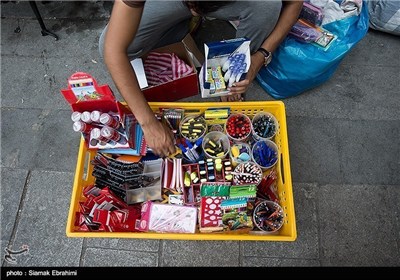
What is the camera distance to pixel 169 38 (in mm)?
2006

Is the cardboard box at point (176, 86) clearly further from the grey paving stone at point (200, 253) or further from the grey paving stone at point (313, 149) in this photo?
the grey paving stone at point (200, 253)

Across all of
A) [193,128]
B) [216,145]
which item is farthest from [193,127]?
[216,145]

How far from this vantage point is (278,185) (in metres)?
1.84

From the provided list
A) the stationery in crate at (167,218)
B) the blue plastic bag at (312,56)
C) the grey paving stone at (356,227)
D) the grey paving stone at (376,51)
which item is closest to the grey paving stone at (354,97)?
the grey paving stone at (376,51)

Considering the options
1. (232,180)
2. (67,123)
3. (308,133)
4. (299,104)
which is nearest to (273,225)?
(232,180)

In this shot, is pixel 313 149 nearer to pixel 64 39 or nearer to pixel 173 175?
pixel 173 175

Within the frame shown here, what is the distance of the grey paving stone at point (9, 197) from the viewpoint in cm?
196

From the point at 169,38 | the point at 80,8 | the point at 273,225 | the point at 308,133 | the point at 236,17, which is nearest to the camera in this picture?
the point at 273,225

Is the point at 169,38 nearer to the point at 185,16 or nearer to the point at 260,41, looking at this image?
the point at 185,16

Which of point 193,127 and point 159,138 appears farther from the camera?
point 193,127

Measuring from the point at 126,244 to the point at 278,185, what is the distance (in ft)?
2.79

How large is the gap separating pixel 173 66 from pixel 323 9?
0.87 meters

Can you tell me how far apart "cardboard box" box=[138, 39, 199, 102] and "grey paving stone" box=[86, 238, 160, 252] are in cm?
78

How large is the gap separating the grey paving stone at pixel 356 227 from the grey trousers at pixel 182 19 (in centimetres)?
94
